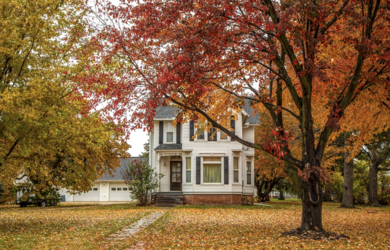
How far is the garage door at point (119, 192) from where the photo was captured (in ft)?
148

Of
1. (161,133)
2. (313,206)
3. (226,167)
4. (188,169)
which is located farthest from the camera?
(161,133)

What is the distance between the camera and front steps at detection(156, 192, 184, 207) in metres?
25.1

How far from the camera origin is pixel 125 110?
1041 centimetres

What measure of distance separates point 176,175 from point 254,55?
17.9 meters

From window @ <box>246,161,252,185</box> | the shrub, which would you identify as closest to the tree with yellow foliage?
the shrub

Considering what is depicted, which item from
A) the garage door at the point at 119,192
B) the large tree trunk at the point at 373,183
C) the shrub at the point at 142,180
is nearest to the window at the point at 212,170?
the shrub at the point at 142,180

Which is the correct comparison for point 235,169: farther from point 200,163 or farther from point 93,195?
point 93,195

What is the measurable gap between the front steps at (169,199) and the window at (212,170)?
2.12 meters

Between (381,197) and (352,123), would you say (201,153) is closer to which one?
(352,123)

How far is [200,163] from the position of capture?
2522cm

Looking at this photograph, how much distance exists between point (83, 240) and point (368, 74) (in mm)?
9054

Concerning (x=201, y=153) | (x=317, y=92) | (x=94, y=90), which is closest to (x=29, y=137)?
(x=94, y=90)

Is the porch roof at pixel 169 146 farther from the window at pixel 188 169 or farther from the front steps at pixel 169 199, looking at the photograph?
the front steps at pixel 169 199

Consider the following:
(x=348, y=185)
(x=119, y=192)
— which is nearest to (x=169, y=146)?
(x=348, y=185)
